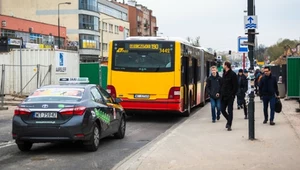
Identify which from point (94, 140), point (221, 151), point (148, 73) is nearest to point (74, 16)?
point (148, 73)

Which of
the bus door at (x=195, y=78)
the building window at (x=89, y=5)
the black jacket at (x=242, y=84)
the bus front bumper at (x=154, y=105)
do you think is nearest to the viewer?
the bus front bumper at (x=154, y=105)

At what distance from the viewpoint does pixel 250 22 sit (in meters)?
11.5

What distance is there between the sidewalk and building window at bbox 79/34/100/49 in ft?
234

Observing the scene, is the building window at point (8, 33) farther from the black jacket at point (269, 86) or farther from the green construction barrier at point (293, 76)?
the black jacket at point (269, 86)

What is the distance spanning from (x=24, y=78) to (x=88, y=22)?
2318 inches

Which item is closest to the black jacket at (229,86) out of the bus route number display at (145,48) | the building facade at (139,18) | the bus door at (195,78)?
the bus route number display at (145,48)

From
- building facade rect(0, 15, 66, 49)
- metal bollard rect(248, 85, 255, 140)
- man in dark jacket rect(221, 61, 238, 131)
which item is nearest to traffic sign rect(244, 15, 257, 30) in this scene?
metal bollard rect(248, 85, 255, 140)

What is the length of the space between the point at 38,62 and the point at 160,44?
1314 cm

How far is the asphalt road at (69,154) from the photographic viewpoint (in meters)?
8.76

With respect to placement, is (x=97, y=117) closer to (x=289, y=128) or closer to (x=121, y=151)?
(x=121, y=151)

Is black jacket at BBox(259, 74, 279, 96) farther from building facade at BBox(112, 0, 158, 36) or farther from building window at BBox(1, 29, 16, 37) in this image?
building facade at BBox(112, 0, 158, 36)

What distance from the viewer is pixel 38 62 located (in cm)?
2775

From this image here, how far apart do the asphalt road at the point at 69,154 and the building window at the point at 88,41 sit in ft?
230

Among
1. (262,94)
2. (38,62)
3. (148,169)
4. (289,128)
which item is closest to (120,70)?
(262,94)
